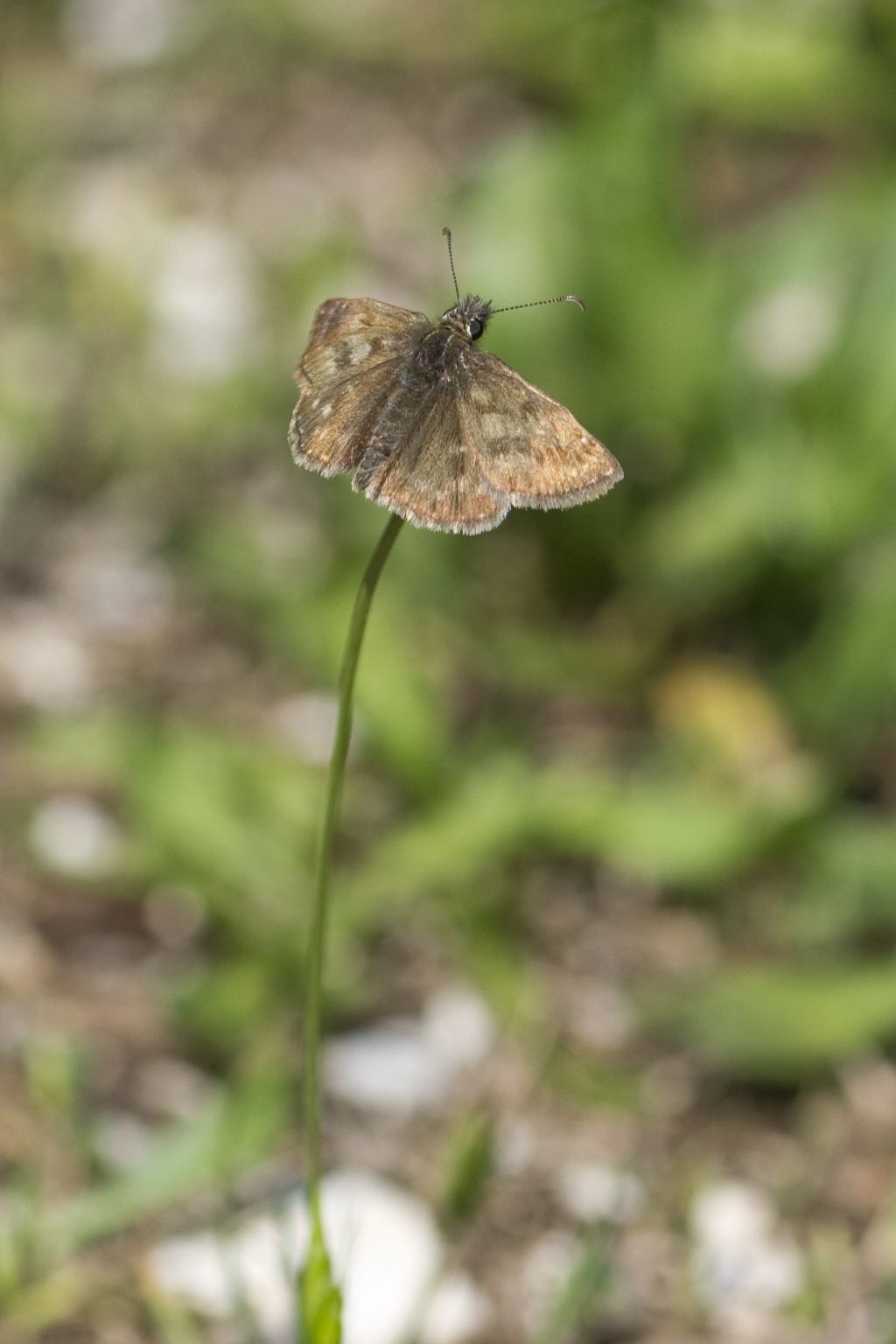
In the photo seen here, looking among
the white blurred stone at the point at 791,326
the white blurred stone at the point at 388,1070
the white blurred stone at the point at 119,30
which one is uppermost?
the white blurred stone at the point at 119,30

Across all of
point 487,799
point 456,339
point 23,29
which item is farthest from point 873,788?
point 23,29

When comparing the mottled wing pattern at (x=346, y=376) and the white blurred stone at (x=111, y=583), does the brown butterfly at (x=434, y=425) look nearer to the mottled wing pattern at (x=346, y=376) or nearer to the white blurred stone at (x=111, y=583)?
the mottled wing pattern at (x=346, y=376)

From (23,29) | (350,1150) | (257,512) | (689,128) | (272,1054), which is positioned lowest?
(350,1150)

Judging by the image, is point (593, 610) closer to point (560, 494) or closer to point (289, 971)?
point (289, 971)

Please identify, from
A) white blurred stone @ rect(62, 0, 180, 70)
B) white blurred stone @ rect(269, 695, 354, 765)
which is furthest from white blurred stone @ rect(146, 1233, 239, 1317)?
white blurred stone @ rect(62, 0, 180, 70)

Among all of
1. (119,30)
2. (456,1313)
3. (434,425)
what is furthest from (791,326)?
(119,30)

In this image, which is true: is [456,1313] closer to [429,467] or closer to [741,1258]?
[741,1258]

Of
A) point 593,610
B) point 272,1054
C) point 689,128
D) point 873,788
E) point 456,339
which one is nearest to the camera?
point 456,339

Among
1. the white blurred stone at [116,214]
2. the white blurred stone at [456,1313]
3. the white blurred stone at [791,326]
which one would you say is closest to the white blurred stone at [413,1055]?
the white blurred stone at [456,1313]
